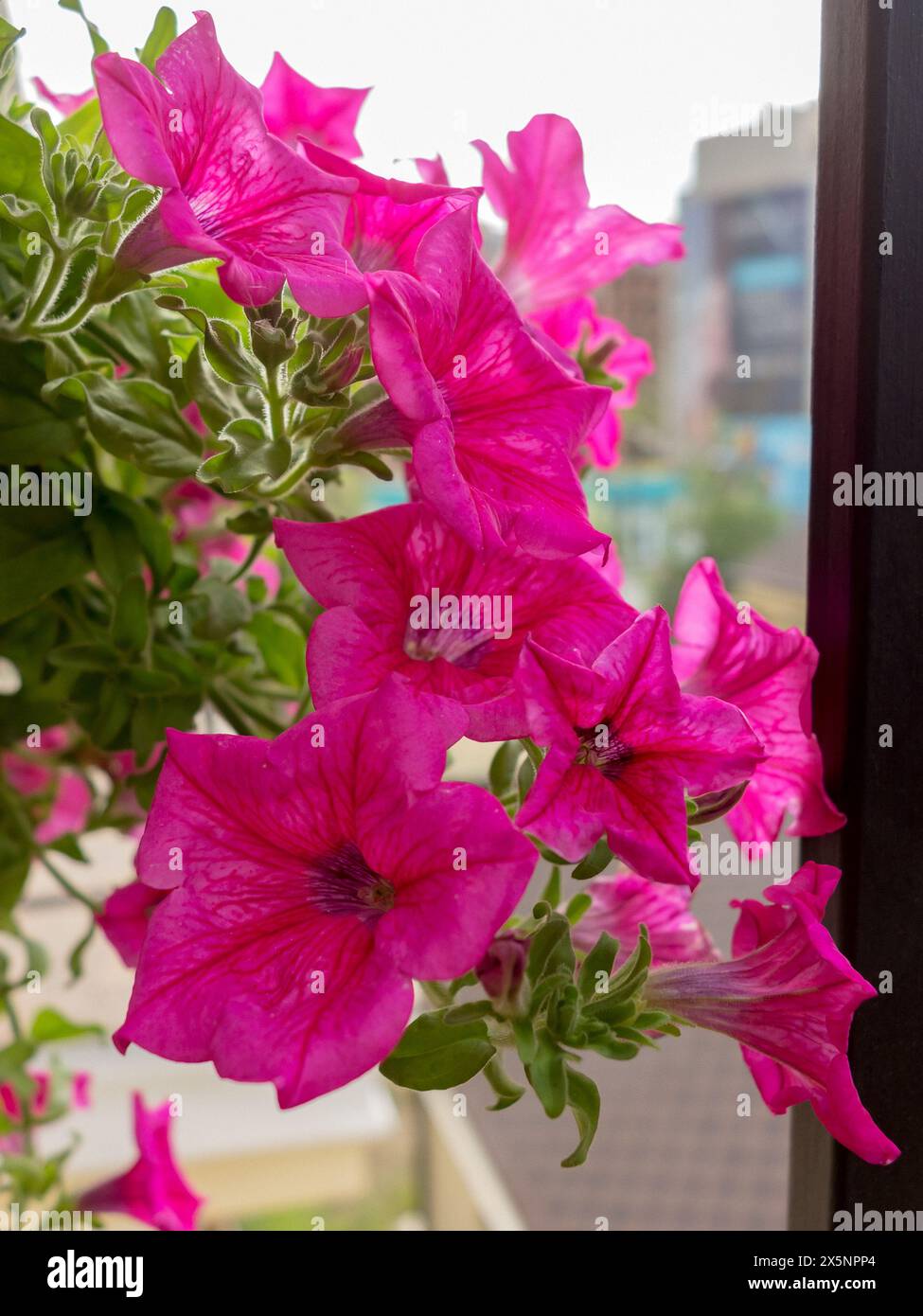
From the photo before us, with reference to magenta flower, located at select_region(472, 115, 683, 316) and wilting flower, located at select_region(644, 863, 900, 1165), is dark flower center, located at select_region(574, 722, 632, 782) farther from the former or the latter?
magenta flower, located at select_region(472, 115, 683, 316)

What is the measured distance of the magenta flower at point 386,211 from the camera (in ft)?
1.13

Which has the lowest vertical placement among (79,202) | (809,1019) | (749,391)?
(809,1019)

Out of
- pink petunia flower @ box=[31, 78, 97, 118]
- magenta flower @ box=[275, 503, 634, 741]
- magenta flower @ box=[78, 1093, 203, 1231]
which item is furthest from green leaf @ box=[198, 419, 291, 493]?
magenta flower @ box=[78, 1093, 203, 1231]

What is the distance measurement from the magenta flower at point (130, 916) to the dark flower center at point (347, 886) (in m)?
0.12

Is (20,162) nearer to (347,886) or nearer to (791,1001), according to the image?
(347,886)

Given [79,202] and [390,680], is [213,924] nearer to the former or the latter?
[390,680]

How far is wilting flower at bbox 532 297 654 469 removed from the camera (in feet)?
1.61

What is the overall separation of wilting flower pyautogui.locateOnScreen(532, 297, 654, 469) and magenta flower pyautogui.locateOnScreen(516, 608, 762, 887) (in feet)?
0.57

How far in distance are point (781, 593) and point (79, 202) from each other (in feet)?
7.09

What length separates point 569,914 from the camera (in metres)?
0.40

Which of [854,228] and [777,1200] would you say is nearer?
[854,228]

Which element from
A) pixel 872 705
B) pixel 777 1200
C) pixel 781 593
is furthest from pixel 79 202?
pixel 781 593

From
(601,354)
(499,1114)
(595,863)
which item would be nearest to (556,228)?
(601,354)

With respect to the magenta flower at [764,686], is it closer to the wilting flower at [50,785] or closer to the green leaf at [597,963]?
the green leaf at [597,963]
